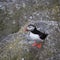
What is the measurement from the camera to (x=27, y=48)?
516 cm

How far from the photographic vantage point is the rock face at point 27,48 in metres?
5.01

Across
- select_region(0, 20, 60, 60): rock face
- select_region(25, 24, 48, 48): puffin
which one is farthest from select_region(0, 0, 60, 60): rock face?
select_region(25, 24, 48, 48): puffin

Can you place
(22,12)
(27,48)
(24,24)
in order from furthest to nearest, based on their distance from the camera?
(22,12), (24,24), (27,48)

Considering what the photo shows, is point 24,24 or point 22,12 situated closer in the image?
point 24,24

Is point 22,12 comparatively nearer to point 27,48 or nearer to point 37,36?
point 37,36

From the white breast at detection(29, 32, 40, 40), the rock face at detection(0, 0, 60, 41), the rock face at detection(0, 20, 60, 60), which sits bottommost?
the rock face at detection(0, 0, 60, 41)

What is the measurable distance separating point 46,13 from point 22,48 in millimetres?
2128

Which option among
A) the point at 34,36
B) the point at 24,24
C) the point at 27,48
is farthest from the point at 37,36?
the point at 24,24

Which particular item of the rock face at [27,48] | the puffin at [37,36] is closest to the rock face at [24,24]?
the rock face at [27,48]

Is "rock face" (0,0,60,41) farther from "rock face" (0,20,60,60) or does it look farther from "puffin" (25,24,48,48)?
"puffin" (25,24,48,48)

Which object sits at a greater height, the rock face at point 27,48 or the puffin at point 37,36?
the puffin at point 37,36

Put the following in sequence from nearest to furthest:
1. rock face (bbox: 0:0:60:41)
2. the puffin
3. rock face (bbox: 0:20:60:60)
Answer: rock face (bbox: 0:20:60:60) → the puffin → rock face (bbox: 0:0:60:41)

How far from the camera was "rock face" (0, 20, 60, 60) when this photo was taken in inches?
197

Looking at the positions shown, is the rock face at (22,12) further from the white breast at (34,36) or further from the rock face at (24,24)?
the white breast at (34,36)
